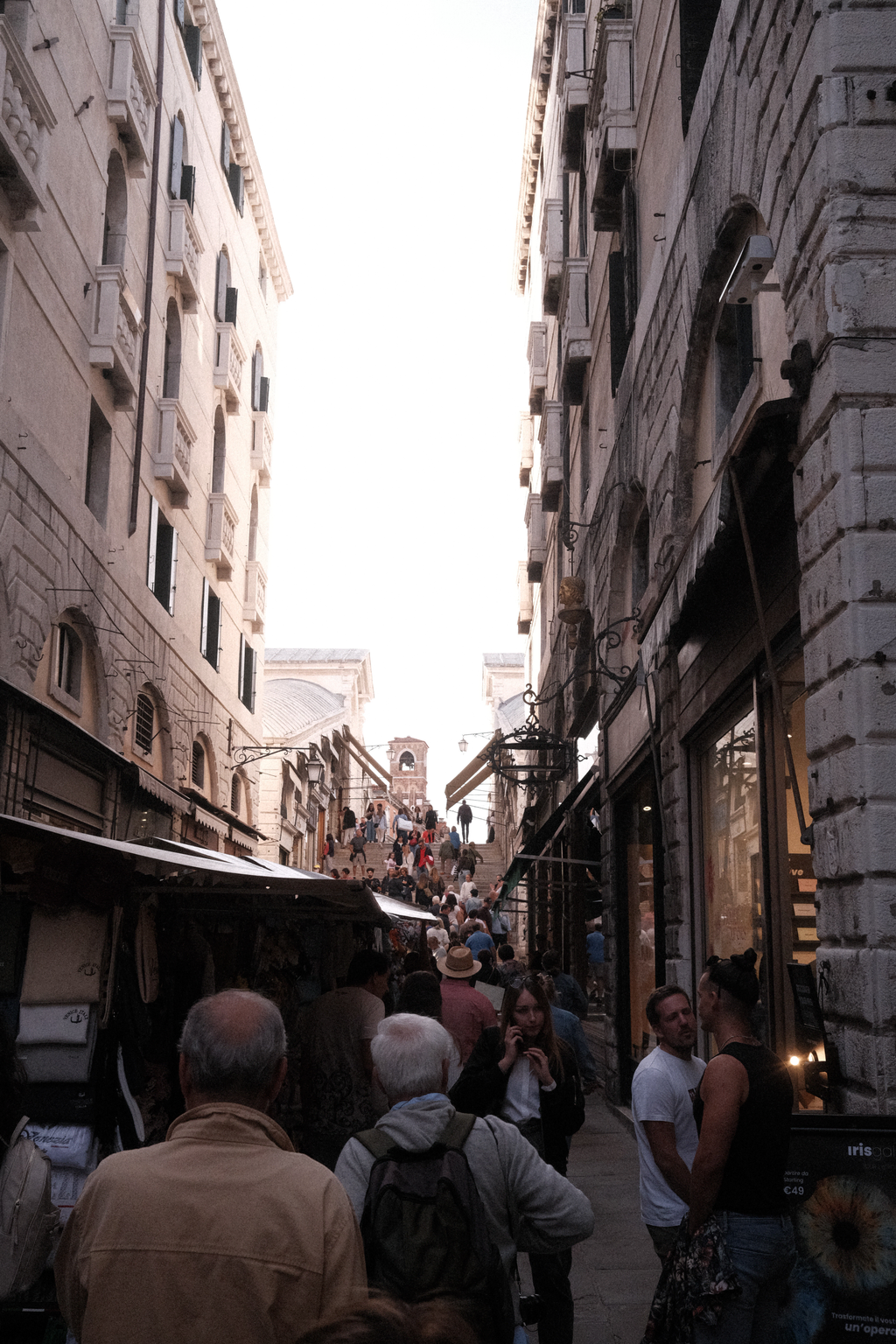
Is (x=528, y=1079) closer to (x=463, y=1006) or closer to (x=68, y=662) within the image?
(x=463, y=1006)

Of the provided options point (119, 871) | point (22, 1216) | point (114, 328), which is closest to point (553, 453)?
point (114, 328)

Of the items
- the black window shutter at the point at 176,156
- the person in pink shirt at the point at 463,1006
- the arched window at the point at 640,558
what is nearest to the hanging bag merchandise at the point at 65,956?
the person in pink shirt at the point at 463,1006

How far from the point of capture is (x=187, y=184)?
68.8ft

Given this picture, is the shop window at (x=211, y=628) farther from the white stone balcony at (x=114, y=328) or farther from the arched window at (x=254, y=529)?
the white stone balcony at (x=114, y=328)

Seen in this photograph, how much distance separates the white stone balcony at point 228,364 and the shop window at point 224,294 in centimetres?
29

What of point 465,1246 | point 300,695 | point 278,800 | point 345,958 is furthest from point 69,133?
point 300,695

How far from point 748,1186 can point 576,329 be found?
15118 millimetres

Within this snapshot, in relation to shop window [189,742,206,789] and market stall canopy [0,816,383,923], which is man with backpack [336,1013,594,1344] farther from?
shop window [189,742,206,789]

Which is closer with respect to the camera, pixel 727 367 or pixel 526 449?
pixel 727 367

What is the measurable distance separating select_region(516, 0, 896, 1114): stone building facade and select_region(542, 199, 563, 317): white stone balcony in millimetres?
5883

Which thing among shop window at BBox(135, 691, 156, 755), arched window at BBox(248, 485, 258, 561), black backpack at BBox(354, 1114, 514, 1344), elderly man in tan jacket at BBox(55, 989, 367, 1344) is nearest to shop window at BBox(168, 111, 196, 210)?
shop window at BBox(135, 691, 156, 755)

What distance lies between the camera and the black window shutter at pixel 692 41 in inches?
400

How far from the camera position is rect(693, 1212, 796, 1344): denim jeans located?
4031 millimetres

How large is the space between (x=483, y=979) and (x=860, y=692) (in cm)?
897
